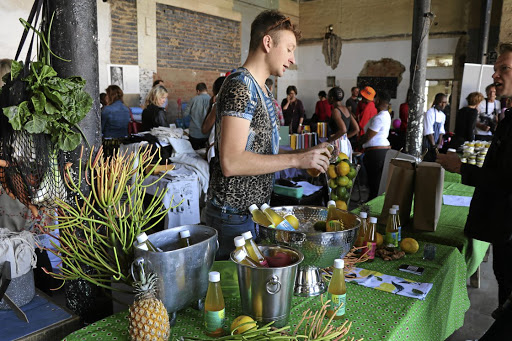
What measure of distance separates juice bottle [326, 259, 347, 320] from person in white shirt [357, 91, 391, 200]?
3955 mm

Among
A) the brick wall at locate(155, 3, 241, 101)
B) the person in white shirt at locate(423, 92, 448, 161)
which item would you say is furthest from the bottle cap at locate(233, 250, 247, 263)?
the brick wall at locate(155, 3, 241, 101)

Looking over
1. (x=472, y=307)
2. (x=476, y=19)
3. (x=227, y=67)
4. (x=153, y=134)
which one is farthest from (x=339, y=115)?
(x=476, y=19)

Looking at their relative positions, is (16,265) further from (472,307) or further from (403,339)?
(472,307)

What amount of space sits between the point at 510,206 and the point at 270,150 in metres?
1.18

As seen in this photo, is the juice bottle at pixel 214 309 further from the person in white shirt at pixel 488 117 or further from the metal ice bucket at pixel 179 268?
the person in white shirt at pixel 488 117

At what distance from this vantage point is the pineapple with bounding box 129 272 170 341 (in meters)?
1.07

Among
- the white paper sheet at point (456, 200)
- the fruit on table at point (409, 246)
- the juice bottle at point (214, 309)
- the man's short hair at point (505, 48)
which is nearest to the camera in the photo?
the juice bottle at point (214, 309)

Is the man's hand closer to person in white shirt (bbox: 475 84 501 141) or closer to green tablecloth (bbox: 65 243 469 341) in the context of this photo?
green tablecloth (bbox: 65 243 469 341)

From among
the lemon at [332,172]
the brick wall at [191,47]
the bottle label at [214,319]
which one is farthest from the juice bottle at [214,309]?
the brick wall at [191,47]

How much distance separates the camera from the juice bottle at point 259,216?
157 centimetres

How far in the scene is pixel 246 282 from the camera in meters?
1.17

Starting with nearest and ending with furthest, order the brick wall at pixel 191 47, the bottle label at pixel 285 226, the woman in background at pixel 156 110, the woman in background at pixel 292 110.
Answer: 1. the bottle label at pixel 285 226
2. the woman in background at pixel 156 110
3. the brick wall at pixel 191 47
4. the woman in background at pixel 292 110

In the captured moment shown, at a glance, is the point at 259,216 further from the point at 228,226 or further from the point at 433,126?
the point at 433,126

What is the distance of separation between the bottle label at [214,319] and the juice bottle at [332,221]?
57 cm
